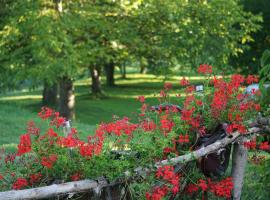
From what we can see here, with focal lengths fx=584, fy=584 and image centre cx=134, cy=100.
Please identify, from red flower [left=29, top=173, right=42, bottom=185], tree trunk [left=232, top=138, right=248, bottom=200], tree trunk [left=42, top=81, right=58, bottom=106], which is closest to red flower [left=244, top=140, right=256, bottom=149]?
tree trunk [left=232, top=138, right=248, bottom=200]

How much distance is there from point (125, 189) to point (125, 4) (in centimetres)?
1682

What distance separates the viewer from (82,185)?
4562 mm

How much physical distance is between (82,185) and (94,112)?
22.4 meters

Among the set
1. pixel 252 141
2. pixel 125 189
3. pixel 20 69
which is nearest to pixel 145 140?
pixel 125 189

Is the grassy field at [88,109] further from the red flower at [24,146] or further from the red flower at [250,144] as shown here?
the red flower at [24,146]

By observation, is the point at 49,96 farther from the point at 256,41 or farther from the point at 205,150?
the point at 205,150

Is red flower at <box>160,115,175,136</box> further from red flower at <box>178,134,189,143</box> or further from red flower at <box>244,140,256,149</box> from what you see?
red flower at <box>244,140,256,149</box>

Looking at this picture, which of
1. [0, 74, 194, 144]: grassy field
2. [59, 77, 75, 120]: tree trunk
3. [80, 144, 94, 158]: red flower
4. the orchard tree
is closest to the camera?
[80, 144, 94, 158]: red flower

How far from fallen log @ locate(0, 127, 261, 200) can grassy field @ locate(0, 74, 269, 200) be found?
87 cm

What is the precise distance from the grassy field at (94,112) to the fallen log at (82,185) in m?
0.87

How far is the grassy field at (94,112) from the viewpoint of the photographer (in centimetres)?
772

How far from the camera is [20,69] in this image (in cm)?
1945

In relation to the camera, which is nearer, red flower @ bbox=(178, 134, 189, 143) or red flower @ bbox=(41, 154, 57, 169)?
red flower @ bbox=(41, 154, 57, 169)

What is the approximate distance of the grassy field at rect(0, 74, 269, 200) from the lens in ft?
25.3
